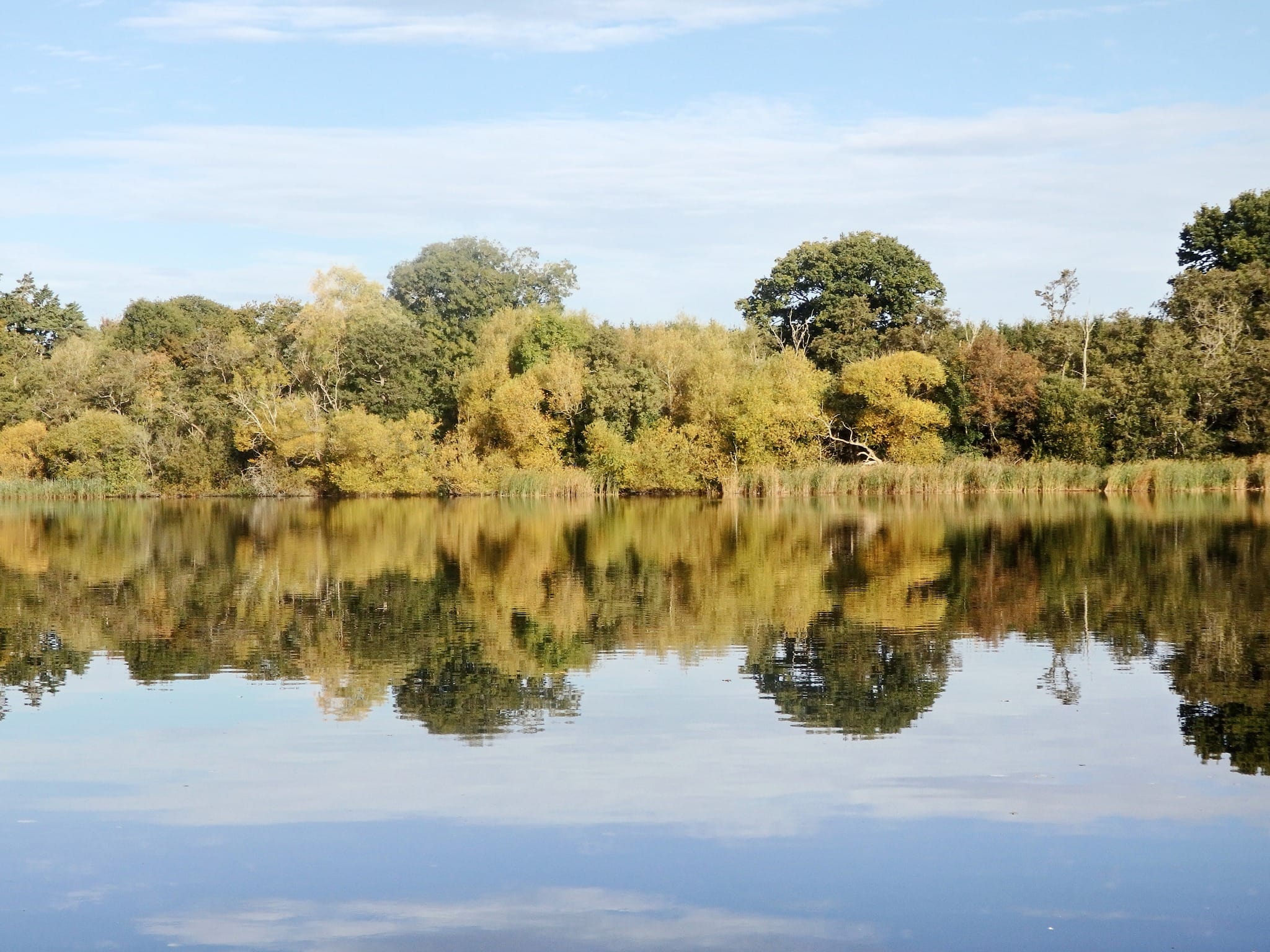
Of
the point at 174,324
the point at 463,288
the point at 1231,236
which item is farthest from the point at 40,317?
the point at 1231,236

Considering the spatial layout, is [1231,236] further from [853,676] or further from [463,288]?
[853,676]

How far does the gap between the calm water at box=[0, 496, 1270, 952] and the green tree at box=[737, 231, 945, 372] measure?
4594 centimetres

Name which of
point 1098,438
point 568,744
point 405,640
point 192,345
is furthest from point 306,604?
point 192,345

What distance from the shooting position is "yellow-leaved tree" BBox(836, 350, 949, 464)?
185 ft

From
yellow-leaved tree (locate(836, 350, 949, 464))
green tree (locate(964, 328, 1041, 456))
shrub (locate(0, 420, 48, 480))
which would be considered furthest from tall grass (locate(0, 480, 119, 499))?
green tree (locate(964, 328, 1041, 456))

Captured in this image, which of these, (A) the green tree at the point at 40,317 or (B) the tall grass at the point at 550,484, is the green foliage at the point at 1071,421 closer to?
(B) the tall grass at the point at 550,484

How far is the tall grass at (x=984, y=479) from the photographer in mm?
52125

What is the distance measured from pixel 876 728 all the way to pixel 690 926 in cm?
445

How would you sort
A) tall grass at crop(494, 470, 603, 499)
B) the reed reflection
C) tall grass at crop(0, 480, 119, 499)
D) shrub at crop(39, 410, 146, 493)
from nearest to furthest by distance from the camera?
the reed reflection → tall grass at crop(494, 470, 603, 499) → tall grass at crop(0, 480, 119, 499) → shrub at crop(39, 410, 146, 493)

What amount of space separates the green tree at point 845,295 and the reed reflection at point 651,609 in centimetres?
3224

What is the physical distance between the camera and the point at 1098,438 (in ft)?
183

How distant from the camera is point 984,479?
53.1 meters

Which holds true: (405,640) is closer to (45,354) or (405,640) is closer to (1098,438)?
(1098,438)

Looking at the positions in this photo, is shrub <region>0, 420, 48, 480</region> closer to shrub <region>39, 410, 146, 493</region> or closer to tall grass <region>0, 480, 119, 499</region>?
shrub <region>39, 410, 146, 493</region>
